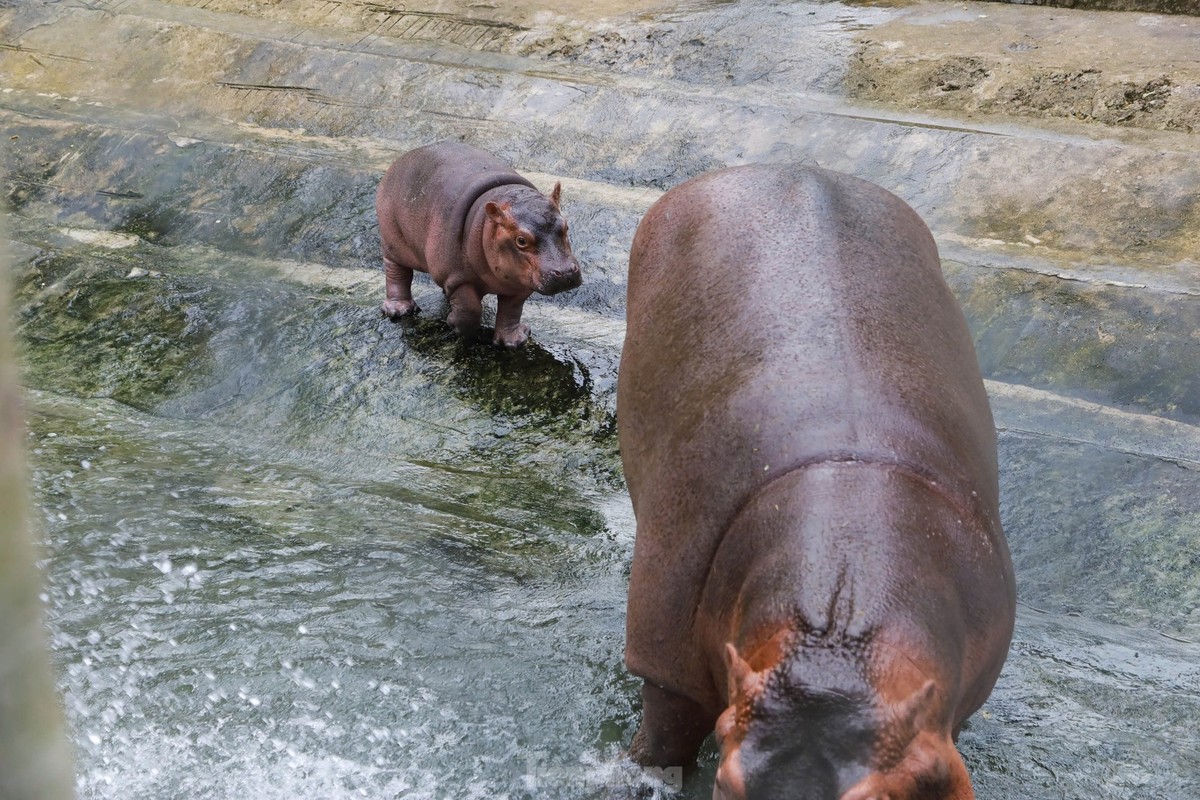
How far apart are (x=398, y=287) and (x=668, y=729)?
3.80 meters

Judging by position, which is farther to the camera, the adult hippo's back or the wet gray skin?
the wet gray skin

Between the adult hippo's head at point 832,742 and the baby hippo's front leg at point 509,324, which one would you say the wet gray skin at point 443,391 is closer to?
the baby hippo's front leg at point 509,324

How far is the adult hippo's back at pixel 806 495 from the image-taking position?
199cm

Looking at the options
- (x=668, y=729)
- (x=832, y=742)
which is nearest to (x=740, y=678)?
(x=832, y=742)

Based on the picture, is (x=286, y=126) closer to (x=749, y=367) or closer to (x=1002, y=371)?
(x=1002, y=371)

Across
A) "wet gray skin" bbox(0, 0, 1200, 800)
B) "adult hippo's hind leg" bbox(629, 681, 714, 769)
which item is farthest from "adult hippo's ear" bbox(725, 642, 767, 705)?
"wet gray skin" bbox(0, 0, 1200, 800)

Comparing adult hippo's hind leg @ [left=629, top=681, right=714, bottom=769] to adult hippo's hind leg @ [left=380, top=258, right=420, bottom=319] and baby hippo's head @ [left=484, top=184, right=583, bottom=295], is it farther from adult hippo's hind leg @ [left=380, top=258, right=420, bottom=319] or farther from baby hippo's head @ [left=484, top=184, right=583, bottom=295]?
adult hippo's hind leg @ [left=380, top=258, right=420, bottom=319]

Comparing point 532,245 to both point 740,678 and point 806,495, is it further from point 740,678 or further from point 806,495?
point 740,678

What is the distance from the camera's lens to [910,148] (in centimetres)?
641

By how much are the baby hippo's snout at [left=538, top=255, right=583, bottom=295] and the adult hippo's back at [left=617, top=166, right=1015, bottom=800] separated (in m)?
1.88

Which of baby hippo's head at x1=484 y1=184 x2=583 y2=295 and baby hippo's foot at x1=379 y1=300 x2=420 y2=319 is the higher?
baby hippo's head at x1=484 y1=184 x2=583 y2=295

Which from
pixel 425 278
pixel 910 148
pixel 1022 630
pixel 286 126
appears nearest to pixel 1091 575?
pixel 1022 630

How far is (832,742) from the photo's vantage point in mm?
1951

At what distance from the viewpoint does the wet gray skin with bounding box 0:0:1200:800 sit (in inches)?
140
